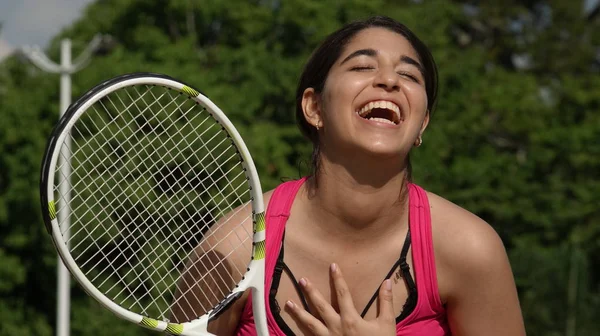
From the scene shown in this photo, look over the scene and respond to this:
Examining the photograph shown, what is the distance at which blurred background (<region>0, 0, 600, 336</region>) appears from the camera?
2398cm

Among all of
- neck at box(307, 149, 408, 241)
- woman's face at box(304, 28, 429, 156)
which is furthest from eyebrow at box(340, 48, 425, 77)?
neck at box(307, 149, 408, 241)

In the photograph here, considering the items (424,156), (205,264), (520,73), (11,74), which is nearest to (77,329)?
(11,74)

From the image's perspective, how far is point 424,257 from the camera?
3.95m

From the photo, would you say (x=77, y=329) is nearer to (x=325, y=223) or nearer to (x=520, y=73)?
(x=520, y=73)

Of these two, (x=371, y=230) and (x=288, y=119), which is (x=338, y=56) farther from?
(x=288, y=119)

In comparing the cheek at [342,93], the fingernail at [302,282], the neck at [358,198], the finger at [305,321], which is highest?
the cheek at [342,93]

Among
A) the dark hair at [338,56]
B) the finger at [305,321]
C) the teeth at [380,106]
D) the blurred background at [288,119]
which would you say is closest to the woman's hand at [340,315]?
the finger at [305,321]

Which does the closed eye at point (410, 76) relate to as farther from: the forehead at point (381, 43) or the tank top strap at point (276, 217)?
the tank top strap at point (276, 217)

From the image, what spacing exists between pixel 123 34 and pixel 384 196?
25059 mm

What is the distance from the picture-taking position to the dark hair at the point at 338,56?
4109 mm

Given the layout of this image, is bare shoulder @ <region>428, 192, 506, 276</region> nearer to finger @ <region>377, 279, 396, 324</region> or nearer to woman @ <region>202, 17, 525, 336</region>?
woman @ <region>202, 17, 525, 336</region>

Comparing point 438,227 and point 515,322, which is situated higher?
point 438,227

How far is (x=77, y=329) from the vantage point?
78.3ft

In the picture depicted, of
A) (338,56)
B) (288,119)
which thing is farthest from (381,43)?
(288,119)
